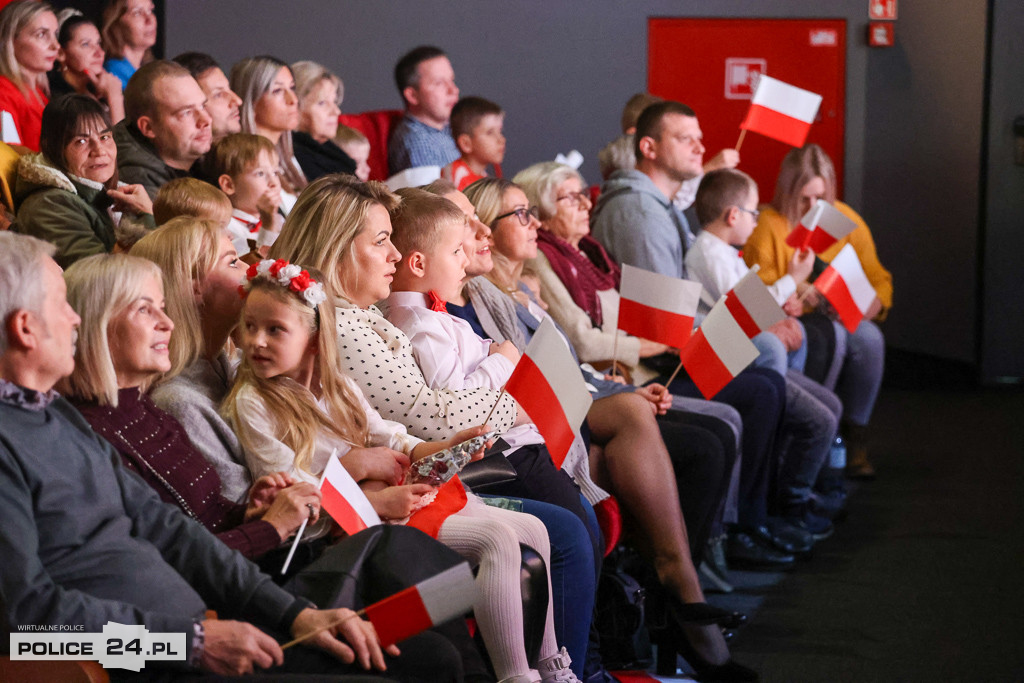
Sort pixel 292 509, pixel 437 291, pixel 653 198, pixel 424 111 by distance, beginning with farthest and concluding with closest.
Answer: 1. pixel 424 111
2. pixel 653 198
3. pixel 437 291
4. pixel 292 509

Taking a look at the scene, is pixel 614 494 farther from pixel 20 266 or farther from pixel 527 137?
pixel 527 137

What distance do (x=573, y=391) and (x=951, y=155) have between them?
561cm

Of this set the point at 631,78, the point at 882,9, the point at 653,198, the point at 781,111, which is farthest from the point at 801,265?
the point at 882,9

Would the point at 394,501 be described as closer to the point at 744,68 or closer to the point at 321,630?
the point at 321,630

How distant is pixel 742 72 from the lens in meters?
7.55

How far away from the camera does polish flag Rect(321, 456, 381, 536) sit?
5.43 ft

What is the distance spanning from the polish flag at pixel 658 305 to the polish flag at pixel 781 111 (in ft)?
6.25

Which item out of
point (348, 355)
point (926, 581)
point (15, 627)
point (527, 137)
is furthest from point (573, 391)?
point (527, 137)

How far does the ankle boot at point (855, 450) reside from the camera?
4.89 m

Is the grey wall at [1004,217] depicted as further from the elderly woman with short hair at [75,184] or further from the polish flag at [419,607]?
the polish flag at [419,607]

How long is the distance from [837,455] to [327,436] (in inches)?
122

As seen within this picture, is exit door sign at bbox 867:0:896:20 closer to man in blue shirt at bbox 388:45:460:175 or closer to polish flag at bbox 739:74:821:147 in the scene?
polish flag at bbox 739:74:821:147

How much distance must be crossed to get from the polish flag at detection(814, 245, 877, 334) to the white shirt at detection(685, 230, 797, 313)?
0.31 m

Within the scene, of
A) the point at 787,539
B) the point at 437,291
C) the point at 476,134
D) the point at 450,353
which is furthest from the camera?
the point at 476,134
